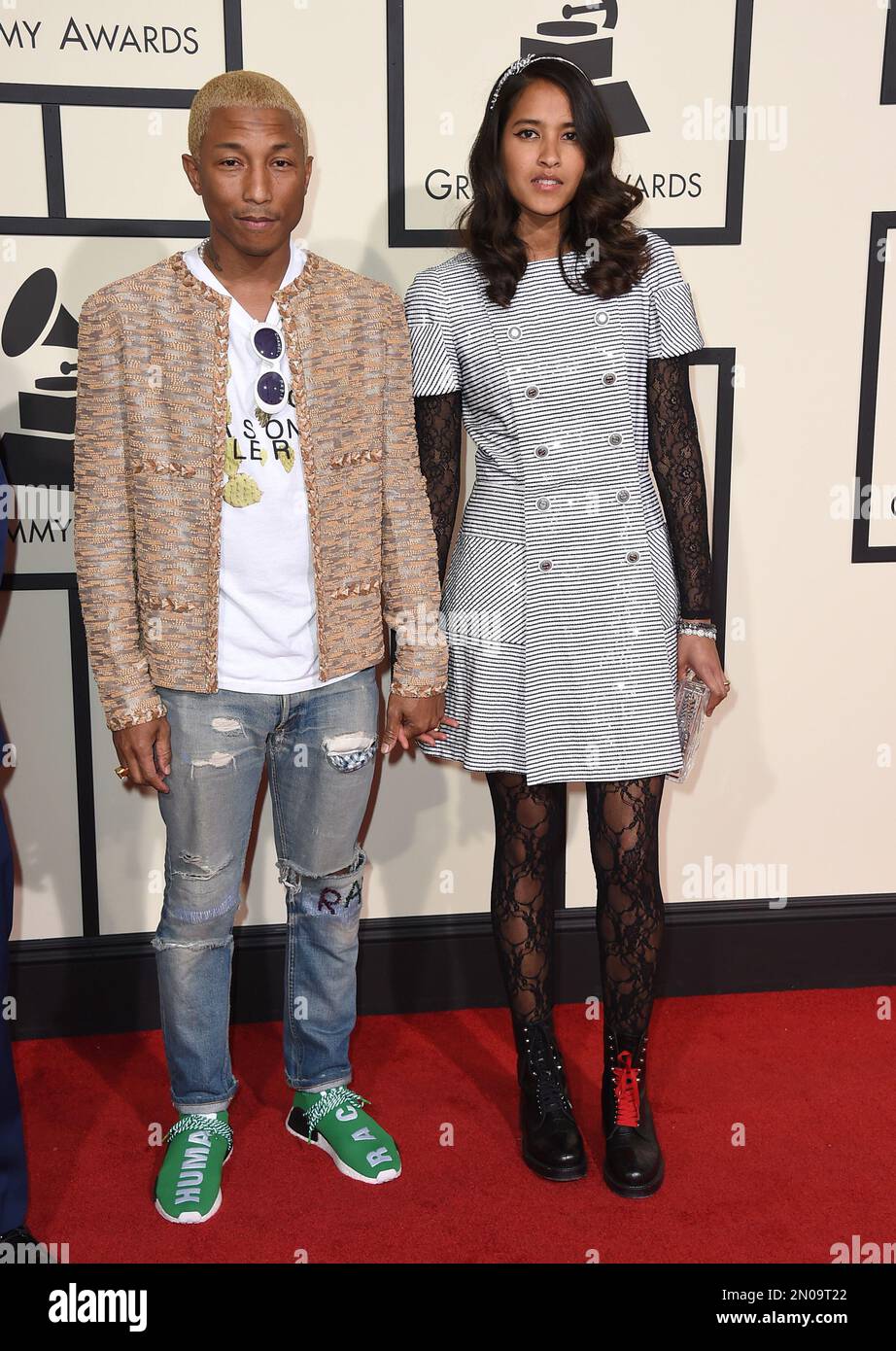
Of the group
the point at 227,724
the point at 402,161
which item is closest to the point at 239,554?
the point at 227,724

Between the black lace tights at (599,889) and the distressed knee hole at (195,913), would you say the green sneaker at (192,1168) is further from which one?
the black lace tights at (599,889)

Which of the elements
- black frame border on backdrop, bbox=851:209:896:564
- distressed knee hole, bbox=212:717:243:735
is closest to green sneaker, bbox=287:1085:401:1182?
distressed knee hole, bbox=212:717:243:735

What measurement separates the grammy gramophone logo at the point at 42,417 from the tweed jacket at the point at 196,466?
2.08ft

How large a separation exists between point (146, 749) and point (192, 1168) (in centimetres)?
79

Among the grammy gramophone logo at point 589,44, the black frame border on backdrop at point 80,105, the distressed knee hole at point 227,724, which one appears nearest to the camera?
the distressed knee hole at point 227,724

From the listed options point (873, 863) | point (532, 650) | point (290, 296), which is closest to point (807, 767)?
point (873, 863)

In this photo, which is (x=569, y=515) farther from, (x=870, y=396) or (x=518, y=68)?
(x=870, y=396)

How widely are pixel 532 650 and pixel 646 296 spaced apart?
676 mm

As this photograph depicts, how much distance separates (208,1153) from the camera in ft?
7.39

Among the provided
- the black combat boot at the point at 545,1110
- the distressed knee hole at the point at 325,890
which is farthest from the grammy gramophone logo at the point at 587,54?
the black combat boot at the point at 545,1110

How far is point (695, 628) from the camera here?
2355 mm

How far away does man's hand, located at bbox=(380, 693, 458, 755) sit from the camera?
221 centimetres

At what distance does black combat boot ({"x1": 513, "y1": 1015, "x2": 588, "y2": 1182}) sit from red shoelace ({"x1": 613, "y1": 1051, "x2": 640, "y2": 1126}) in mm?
96

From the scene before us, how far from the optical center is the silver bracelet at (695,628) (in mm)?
2355
